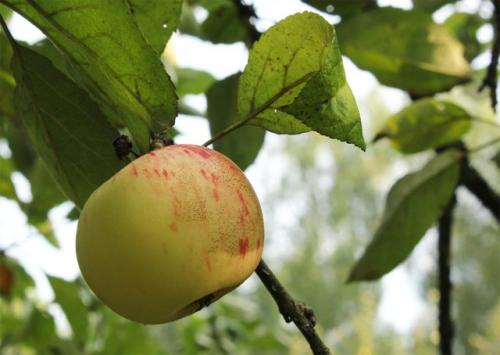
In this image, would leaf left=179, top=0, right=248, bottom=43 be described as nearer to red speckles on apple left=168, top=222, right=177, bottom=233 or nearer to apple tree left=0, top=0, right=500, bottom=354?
apple tree left=0, top=0, right=500, bottom=354

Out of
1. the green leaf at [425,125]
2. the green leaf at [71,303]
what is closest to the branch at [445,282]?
the green leaf at [425,125]

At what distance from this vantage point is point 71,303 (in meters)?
1.11

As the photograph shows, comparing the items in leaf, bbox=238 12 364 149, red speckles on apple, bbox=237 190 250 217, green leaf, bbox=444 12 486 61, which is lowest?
green leaf, bbox=444 12 486 61

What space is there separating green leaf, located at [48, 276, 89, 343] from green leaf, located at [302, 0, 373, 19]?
1.78 feet

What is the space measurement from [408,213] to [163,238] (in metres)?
0.48

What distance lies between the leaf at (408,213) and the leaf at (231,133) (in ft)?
0.56

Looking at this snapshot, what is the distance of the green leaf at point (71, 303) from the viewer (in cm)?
109

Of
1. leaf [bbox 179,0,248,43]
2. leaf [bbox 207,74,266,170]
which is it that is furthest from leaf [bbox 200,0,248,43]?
leaf [bbox 207,74,266,170]

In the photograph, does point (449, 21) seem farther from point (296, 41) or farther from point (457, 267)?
point (457, 267)

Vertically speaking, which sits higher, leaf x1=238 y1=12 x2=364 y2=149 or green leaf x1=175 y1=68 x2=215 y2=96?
leaf x1=238 y1=12 x2=364 y2=149

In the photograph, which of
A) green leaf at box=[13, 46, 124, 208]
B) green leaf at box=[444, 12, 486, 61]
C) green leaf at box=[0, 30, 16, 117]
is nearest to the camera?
green leaf at box=[13, 46, 124, 208]

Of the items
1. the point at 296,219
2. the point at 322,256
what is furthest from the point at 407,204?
the point at 296,219

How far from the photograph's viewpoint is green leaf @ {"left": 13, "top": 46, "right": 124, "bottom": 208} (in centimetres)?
57

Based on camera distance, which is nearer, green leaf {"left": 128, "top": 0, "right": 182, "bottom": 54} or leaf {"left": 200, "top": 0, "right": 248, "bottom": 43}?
green leaf {"left": 128, "top": 0, "right": 182, "bottom": 54}
